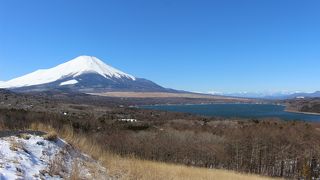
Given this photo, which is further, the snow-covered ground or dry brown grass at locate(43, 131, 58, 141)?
dry brown grass at locate(43, 131, 58, 141)

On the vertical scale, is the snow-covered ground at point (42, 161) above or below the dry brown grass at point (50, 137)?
below

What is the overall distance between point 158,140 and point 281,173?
74.1ft

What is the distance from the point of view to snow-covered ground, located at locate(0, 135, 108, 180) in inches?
323

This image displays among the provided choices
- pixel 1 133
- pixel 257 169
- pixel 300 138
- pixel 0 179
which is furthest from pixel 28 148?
pixel 300 138

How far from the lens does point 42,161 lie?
9.35 m

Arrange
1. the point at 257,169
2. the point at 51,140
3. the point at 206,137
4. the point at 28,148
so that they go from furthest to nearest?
the point at 206,137 → the point at 257,169 → the point at 51,140 → the point at 28,148

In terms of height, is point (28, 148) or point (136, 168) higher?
point (28, 148)

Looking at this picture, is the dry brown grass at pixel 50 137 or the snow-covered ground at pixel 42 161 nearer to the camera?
the snow-covered ground at pixel 42 161

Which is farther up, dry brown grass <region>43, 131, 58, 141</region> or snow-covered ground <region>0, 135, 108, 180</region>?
dry brown grass <region>43, 131, 58, 141</region>

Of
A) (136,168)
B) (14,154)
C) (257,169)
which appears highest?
(14,154)

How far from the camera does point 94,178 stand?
9.38 metres

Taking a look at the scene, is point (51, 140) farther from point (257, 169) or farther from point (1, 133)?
point (257, 169)

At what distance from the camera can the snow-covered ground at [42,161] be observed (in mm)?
8195

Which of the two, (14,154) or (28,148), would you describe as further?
(28,148)
